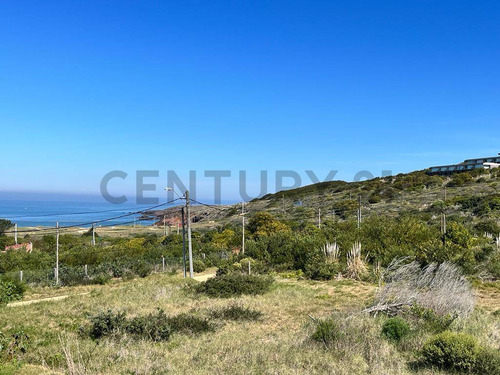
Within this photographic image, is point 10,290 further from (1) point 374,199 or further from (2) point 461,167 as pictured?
(2) point 461,167

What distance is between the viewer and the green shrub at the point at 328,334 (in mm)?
7930

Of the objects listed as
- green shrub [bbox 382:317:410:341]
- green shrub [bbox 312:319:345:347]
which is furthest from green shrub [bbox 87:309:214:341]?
green shrub [bbox 382:317:410:341]

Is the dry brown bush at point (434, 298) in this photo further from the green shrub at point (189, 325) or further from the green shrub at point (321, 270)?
the green shrub at point (321, 270)

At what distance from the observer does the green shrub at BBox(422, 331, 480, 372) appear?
6.49 meters

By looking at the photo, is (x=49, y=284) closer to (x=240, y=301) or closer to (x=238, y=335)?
(x=240, y=301)

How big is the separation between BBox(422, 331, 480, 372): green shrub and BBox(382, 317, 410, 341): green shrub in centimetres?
128

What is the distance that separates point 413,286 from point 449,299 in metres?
1.54

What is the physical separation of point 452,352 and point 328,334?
2.34 metres

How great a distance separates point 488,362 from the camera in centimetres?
636

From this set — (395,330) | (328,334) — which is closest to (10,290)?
(328,334)

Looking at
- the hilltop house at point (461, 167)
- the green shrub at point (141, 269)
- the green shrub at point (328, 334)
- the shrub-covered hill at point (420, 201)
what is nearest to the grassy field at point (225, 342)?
the green shrub at point (328, 334)

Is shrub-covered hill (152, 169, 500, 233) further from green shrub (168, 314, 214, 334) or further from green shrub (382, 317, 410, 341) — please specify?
green shrub (168, 314, 214, 334)

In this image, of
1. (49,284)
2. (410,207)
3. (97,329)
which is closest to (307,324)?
(97,329)

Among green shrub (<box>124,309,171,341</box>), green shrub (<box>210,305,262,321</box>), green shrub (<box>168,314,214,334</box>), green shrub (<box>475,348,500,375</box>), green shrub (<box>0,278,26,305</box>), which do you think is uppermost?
green shrub (<box>475,348,500,375</box>)
